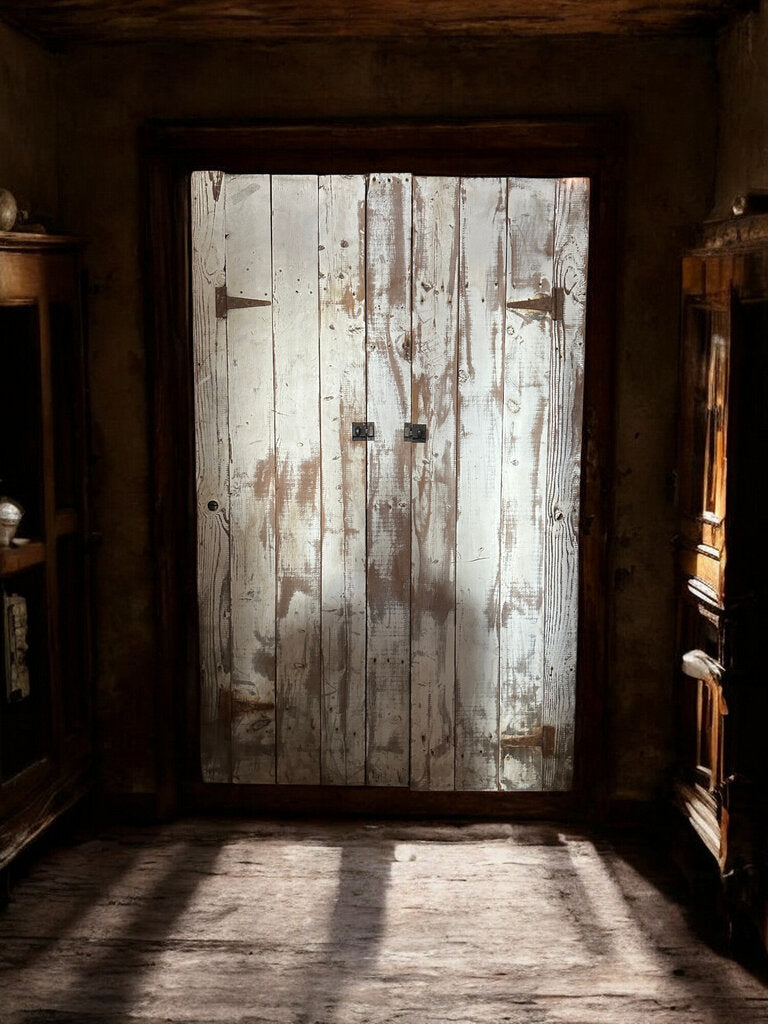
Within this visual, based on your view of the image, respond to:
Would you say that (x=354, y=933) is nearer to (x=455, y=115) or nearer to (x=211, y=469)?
(x=211, y=469)

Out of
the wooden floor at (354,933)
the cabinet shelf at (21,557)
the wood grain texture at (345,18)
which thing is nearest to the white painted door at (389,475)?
the wooden floor at (354,933)

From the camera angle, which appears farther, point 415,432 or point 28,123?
point 415,432

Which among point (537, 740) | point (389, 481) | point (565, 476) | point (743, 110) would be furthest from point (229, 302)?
point (537, 740)

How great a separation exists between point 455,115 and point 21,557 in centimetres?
182

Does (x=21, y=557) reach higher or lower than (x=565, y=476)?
lower

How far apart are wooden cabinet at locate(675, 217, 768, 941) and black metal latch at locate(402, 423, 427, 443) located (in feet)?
2.96

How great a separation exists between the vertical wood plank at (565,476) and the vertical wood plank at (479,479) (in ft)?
0.54

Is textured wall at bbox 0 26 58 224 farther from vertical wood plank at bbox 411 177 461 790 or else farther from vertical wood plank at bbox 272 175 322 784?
vertical wood plank at bbox 411 177 461 790

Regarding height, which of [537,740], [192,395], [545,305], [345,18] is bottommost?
[537,740]

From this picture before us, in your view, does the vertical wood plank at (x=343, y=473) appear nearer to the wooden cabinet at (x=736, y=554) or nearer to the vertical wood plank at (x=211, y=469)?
the vertical wood plank at (x=211, y=469)

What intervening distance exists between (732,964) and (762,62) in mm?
2304

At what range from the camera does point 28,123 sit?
3.42 metres

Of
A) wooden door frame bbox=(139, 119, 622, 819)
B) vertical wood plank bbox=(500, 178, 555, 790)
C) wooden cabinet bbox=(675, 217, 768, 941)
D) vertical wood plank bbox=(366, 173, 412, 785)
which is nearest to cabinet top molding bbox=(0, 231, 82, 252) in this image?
wooden door frame bbox=(139, 119, 622, 819)

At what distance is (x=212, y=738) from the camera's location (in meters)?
3.83
